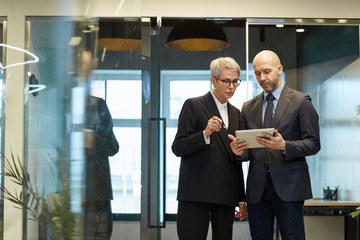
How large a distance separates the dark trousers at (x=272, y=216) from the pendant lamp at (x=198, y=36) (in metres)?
A: 2.31

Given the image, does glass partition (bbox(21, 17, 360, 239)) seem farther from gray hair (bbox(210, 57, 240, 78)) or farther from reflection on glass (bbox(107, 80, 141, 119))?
gray hair (bbox(210, 57, 240, 78))

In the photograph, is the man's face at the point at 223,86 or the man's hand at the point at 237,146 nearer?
the man's hand at the point at 237,146

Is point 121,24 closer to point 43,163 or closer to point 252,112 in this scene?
point 43,163

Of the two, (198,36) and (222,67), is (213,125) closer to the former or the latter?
(222,67)

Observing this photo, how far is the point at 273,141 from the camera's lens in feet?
8.63

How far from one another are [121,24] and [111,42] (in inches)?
4.7

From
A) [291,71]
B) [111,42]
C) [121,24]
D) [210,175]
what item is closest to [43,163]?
[111,42]

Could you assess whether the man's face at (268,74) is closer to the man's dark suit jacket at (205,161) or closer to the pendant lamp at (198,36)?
the man's dark suit jacket at (205,161)

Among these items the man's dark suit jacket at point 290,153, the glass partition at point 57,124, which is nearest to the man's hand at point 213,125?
the man's dark suit jacket at point 290,153

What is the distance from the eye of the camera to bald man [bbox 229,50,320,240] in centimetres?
270

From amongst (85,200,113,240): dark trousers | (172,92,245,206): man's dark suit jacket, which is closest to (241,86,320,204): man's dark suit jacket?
(172,92,245,206): man's dark suit jacket

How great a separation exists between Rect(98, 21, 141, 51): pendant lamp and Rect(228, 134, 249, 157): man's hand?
3.02 feet

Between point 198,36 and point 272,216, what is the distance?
2.50 m

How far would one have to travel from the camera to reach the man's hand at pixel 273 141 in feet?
8.60
